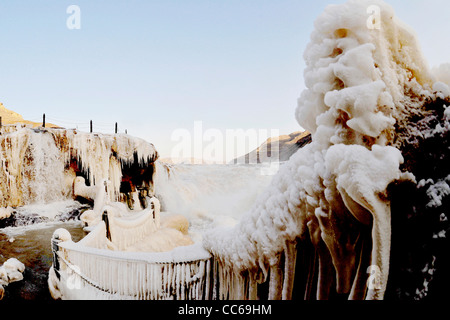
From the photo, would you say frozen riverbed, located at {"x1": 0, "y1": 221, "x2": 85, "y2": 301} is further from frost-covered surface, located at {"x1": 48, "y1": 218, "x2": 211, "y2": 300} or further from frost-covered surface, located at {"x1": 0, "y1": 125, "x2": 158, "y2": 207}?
frost-covered surface, located at {"x1": 0, "y1": 125, "x2": 158, "y2": 207}

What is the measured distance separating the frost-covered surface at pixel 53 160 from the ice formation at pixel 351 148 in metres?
9.24

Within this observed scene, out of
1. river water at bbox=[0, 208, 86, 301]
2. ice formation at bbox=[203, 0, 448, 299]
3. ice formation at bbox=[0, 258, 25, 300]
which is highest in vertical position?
ice formation at bbox=[203, 0, 448, 299]

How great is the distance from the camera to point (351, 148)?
667mm

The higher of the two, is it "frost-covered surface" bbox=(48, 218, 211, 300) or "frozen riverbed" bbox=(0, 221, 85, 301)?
"frost-covered surface" bbox=(48, 218, 211, 300)

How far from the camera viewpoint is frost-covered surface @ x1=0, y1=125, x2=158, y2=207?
7.92m

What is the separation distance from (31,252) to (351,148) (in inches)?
268

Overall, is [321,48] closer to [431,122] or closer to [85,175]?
[431,122]

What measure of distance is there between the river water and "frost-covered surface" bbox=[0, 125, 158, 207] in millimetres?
1257

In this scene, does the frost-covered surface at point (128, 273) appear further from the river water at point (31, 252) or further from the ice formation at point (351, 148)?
the ice formation at point (351, 148)

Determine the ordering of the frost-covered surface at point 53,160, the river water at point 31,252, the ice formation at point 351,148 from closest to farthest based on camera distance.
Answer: the ice formation at point 351,148
the river water at point 31,252
the frost-covered surface at point 53,160

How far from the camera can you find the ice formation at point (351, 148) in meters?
0.67

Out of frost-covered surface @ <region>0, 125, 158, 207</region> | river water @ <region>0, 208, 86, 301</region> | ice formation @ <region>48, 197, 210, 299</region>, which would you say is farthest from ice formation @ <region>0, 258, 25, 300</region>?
frost-covered surface @ <region>0, 125, 158, 207</region>

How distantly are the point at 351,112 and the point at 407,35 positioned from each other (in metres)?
0.37

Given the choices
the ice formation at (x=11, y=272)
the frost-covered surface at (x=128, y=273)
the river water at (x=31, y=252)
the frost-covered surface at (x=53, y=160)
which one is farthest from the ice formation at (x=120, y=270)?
Answer: the frost-covered surface at (x=53, y=160)
